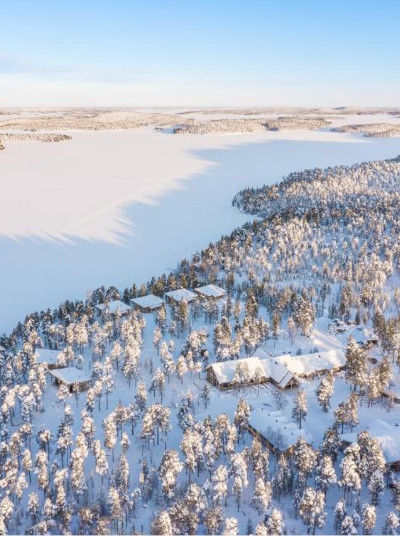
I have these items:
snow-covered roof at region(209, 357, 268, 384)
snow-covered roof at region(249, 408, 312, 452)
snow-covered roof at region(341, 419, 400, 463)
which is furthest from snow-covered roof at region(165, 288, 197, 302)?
snow-covered roof at region(341, 419, 400, 463)

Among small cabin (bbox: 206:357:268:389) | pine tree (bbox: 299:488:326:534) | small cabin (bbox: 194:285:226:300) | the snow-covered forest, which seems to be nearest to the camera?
pine tree (bbox: 299:488:326:534)

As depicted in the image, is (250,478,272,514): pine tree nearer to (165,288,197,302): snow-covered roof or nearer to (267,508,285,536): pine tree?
(267,508,285,536): pine tree

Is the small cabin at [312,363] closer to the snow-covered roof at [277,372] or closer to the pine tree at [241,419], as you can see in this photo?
the snow-covered roof at [277,372]

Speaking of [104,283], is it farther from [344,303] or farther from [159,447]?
[159,447]

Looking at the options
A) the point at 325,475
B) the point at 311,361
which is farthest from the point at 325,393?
the point at 325,475

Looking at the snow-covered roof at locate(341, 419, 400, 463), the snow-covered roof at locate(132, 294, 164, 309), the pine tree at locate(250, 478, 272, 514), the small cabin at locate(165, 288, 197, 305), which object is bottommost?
the pine tree at locate(250, 478, 272, 514)

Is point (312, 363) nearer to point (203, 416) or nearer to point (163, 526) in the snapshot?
point (203, 416)
